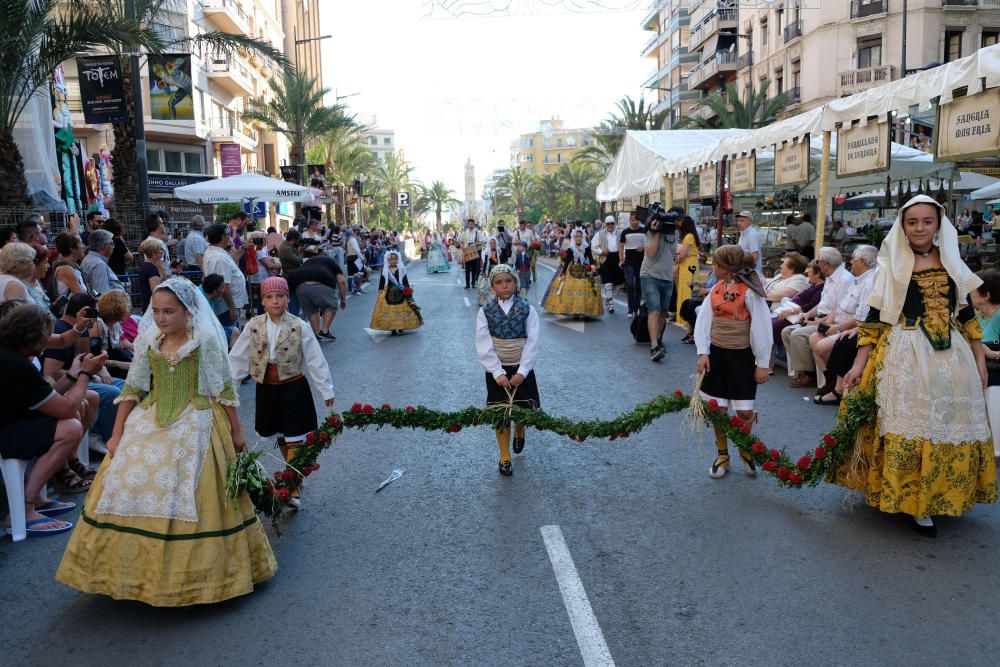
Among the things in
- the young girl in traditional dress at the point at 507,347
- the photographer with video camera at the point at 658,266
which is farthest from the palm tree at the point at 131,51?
the young girl in traditional dress at the point at 507,347

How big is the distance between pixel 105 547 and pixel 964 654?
3796 millimetres

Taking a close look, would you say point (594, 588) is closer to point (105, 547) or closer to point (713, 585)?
point (713, 585)

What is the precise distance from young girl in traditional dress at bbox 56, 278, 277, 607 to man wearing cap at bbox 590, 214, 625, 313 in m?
12.8

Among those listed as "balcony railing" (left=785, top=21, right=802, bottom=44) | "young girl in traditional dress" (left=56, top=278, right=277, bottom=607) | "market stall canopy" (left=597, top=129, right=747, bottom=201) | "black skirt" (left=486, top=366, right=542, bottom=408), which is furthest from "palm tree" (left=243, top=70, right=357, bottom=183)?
"young girl in traditional dress" (left=56, top=278, right=277, bottom=607)

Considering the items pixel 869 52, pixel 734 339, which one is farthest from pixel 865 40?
pixel 734 339

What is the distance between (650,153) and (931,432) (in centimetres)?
1524

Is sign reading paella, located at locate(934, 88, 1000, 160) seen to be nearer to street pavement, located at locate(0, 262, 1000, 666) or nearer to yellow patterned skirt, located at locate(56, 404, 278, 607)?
street pavement, located at locate(0, 262, 1000, 666)

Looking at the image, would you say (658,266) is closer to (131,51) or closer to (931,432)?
(931,432)

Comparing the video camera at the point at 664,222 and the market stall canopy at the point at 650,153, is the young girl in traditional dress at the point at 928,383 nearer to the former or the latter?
the video camera at the point at 664,222

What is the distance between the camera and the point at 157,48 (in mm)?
Answer: 15195

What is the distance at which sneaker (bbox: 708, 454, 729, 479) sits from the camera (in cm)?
579

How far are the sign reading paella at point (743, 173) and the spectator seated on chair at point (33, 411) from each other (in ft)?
36.4

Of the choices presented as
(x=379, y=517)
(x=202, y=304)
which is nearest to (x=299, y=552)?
(x=379, y=517)

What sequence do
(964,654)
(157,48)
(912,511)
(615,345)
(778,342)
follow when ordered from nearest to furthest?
(964,654), (912,511), (778,342), (615,345), (157,48)
